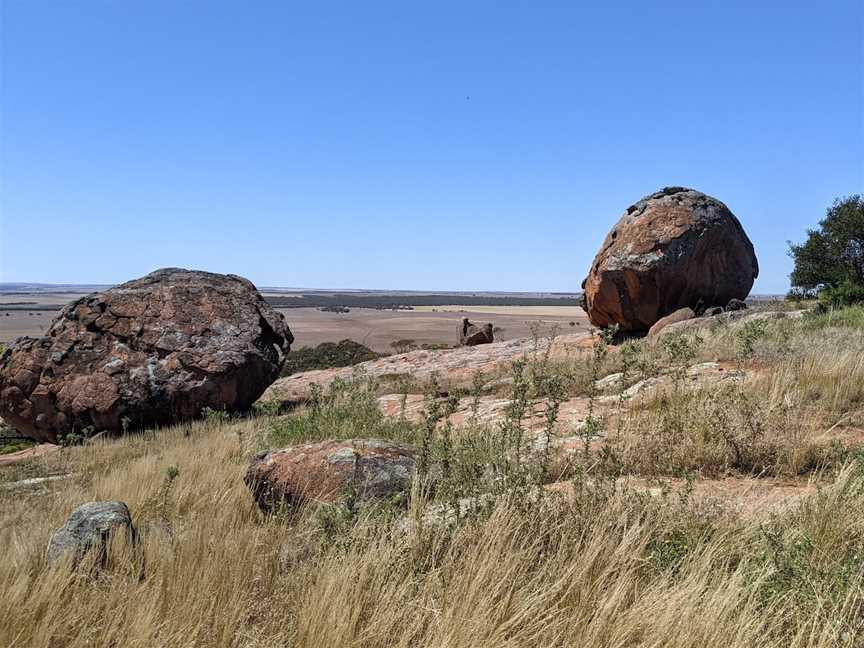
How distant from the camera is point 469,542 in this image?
291 centimetres

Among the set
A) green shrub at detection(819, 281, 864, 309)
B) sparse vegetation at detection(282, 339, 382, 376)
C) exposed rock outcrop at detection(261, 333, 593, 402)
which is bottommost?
sparse vegetation at detection(282, 339, 382, 376)

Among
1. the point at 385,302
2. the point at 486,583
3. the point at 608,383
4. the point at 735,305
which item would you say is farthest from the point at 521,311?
the point at 486,583

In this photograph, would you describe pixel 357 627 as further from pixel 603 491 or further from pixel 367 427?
pixel 367 427

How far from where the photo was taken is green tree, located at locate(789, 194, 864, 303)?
699 inches

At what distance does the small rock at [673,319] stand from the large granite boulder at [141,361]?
844cm

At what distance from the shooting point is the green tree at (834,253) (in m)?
17.8

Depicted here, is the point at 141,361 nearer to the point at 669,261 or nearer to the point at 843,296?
the point at 669,261

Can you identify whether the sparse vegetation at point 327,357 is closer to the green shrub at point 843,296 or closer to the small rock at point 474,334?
the small rock at point 474,334

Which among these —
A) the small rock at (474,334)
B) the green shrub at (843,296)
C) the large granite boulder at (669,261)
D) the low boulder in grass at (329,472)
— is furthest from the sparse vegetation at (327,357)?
the low boulder in grass at (329,472)

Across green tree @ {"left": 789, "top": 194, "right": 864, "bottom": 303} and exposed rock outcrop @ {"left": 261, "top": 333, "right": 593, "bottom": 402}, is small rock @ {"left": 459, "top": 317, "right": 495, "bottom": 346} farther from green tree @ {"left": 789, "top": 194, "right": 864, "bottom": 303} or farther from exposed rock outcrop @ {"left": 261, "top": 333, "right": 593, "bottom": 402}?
green tree @ {"left": 789, "top": 194, "right": 864, "bottom": 303}

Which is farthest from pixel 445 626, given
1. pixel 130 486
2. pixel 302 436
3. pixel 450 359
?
pixel 450 359

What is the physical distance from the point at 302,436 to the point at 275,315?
6738 millimetres

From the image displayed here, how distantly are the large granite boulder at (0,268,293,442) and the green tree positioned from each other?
15743 millimetres

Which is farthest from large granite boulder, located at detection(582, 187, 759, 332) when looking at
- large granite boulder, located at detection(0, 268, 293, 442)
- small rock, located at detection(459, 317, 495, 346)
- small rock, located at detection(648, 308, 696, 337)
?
large granite boulder, located at detection(0, 268, 293, 442)
